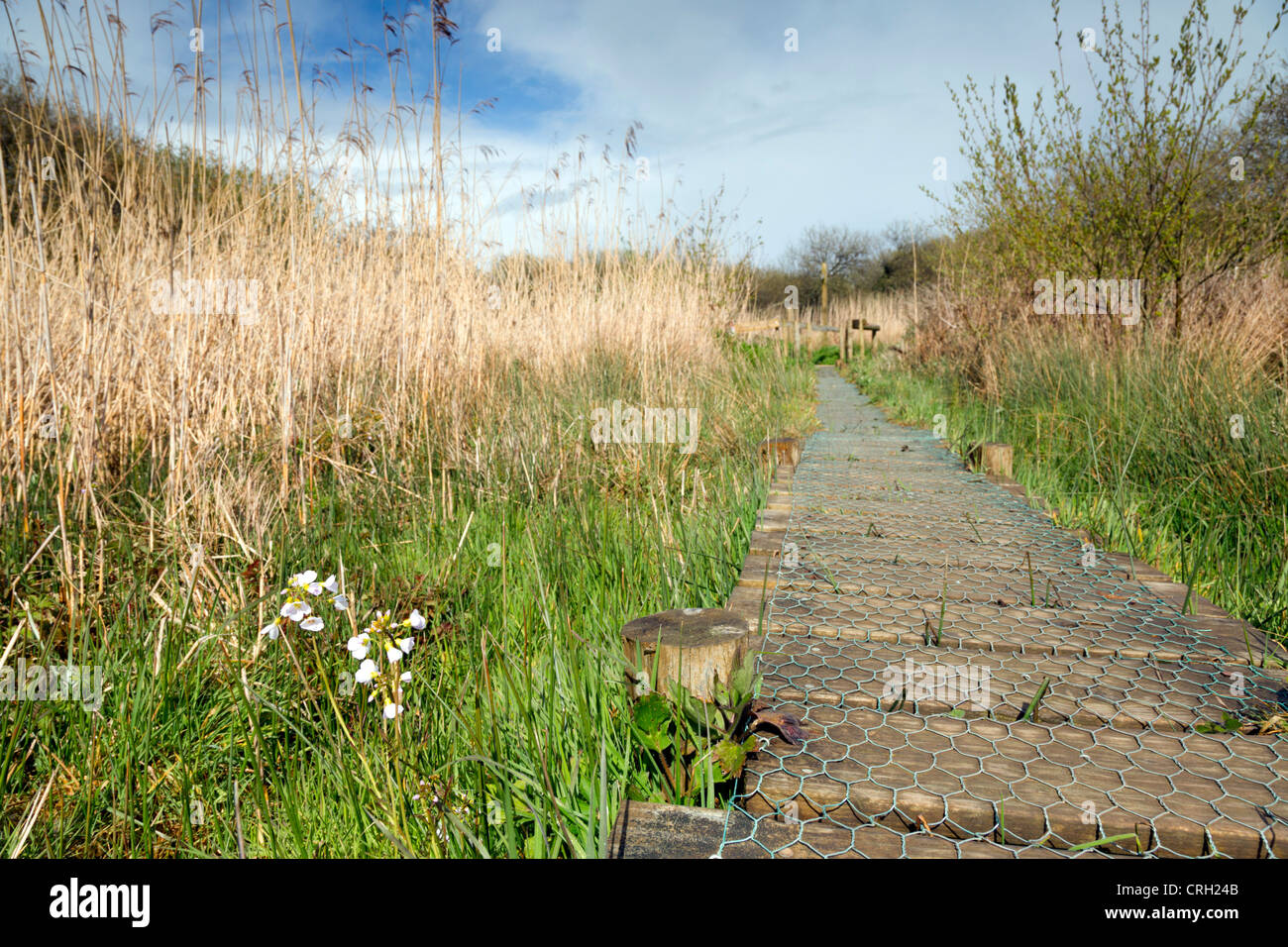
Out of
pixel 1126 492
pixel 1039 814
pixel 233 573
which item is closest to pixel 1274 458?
pixel 1126 492

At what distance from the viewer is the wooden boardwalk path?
3.69 ft

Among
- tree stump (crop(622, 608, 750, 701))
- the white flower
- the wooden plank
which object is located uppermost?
the white flower

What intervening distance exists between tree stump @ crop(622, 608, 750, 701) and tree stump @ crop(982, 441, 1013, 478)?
282cm

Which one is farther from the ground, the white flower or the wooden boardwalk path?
the white flower

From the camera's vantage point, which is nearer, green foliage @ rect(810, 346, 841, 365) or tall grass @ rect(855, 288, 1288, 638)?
tall grass @ rect(855, 288, 1288, 638)

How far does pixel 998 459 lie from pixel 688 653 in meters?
3.00

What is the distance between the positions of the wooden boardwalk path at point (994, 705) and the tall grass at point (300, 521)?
312mm

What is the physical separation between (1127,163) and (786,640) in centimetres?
535

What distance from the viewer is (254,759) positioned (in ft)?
4.54

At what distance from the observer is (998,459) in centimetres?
379

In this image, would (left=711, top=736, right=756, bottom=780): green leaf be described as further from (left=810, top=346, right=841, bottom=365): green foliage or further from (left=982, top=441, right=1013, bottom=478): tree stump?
(left=810, top=346, right=841, bottom=365): green foliage

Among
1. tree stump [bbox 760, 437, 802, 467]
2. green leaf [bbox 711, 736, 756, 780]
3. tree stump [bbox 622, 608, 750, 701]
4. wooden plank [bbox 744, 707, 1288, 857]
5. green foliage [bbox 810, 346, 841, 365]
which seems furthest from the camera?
green foliage [bbox 810, 346, 841, 365]

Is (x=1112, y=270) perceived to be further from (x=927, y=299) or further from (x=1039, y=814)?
(x=1039, y=814)

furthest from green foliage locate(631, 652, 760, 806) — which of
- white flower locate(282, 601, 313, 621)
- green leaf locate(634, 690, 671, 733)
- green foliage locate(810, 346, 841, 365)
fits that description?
green foliage locate(810, 346, 841, 365)
